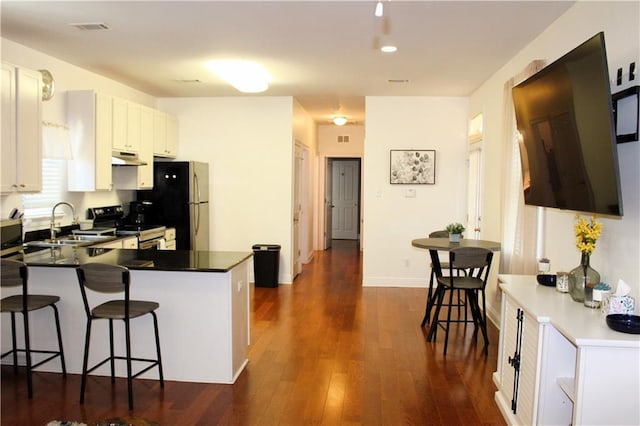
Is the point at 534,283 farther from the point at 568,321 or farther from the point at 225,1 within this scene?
the point at 225,1

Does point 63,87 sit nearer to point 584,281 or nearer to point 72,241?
point 72,241

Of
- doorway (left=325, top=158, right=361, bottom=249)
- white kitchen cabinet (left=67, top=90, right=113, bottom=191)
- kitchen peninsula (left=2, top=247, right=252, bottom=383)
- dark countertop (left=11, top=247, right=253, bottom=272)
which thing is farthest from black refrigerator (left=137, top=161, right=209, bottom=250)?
doorway (left=325, top=158, right=361, bottom=249)

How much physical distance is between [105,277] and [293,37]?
2.44 m

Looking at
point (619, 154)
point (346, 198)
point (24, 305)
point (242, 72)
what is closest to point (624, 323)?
point (619, 154)

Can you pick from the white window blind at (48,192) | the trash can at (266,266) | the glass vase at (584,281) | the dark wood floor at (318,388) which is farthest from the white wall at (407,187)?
the glass vase at (584,281)

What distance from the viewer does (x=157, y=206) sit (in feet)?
20.9

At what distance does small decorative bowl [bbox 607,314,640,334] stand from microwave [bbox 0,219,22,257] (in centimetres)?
420

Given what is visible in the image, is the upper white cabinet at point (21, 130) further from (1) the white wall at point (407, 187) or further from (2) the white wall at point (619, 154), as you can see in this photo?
(2) the white wall at point (619, 154)

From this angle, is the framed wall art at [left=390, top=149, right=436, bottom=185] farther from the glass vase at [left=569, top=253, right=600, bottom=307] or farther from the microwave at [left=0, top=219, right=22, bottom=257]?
the microwave at [left=0, top=219, right=22, bottom=257]

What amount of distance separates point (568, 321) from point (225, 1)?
292 centimetres

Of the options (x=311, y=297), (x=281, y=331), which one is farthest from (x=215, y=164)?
(x=281, y=331)

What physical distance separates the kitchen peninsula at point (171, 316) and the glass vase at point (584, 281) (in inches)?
88.0

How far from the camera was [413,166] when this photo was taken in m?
6.79

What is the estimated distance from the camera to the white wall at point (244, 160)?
22.7ft
